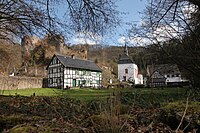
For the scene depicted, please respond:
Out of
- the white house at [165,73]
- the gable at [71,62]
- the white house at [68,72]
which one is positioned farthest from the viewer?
the gable at [71,62]

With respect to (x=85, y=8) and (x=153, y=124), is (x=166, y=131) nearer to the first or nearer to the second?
(x=153, y=124)

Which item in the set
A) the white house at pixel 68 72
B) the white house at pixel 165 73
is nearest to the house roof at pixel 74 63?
the white house at pixel 68 72

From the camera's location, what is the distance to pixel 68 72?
181 ft

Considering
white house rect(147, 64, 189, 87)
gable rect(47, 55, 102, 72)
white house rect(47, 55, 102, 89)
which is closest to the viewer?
white house rect(147, 64, 189, 87)

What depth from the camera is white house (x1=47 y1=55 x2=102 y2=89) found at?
5428cm

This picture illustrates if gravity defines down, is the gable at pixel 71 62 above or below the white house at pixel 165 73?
above

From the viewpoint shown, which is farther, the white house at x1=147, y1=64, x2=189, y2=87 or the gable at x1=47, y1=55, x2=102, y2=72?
the gable at x1=47, y1=55, x2=102, y2=72

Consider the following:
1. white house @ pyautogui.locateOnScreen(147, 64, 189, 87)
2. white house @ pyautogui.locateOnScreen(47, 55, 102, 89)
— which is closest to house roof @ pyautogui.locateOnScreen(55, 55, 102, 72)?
white house @ pyautogui.locateOnScreen(47, 55, 102, 89)

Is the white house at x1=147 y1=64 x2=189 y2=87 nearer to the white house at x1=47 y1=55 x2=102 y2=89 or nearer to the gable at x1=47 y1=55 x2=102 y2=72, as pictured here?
the gable at x1=47 y1=55 x2=102 y2=72

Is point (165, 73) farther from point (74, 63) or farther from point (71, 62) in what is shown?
point (74, 63)

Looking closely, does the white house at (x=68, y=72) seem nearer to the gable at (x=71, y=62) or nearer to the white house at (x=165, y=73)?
the gable at (x=71, y=62)

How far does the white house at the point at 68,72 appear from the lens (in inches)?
2137

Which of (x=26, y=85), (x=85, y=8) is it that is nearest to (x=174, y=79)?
(x=26, y=85)

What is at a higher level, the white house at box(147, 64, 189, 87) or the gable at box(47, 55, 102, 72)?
the gable at box(47, 55, 102, 72)
